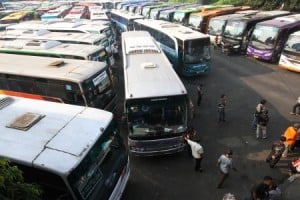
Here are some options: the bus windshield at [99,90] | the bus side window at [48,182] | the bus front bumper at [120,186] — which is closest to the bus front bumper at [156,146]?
the bus front bumper at [120,186]

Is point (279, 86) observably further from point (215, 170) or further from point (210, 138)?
point (215, 170)

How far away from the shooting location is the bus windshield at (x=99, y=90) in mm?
11344

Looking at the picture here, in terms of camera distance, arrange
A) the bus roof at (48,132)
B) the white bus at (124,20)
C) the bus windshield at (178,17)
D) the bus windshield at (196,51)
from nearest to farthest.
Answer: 1. the bus roof at (48,132)
2. the bus windshield at (196,51)
3. the bus windshield at (178,17)
4. the white bus at (124,20)

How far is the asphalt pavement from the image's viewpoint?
369 inches

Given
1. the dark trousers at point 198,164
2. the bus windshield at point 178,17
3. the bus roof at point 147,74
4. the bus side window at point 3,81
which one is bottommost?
the dark trousers at point 198,164

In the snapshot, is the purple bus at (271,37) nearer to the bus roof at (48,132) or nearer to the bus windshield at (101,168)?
the bus windshield at (101,168)

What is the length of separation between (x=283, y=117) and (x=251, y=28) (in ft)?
37.4

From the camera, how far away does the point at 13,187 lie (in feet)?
16.0

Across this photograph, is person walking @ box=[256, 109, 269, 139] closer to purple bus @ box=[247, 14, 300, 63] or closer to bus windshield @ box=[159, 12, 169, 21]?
purple bus @ box=[247, 14, 300, 63]

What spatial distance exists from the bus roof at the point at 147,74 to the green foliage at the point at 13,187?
5.18m

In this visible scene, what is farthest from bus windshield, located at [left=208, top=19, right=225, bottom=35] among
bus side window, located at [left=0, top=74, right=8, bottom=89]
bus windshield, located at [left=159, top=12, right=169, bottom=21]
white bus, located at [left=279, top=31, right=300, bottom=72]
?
bus side window, located at [left=0, top=74, right=8, bottom=89]

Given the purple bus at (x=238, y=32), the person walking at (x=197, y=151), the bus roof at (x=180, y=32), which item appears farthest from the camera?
the purple bus at (x=238, y=32)

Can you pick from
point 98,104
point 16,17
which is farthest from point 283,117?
point 16,17

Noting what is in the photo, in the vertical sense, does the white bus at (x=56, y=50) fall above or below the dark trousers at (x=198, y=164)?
above
